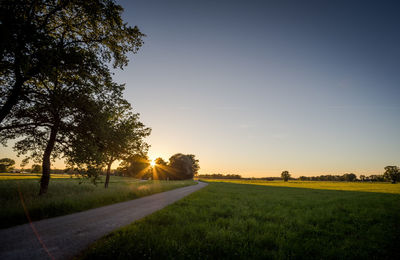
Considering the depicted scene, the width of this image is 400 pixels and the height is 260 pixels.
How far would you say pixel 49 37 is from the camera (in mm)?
7535

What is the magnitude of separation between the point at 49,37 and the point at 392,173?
6199 inches

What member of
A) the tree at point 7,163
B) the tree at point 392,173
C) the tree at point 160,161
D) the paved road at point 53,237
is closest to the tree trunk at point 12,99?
the paved road at point 53,237

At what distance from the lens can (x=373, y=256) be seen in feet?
14.3

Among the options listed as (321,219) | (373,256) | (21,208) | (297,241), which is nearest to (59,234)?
(21,208)

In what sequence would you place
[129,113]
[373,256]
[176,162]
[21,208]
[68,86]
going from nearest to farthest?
[373,256] → [21,208] → [68,86] → [129,113] → [176,162]

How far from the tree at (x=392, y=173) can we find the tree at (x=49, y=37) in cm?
14884

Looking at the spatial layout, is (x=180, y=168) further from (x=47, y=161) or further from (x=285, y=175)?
(x=285, y=175)

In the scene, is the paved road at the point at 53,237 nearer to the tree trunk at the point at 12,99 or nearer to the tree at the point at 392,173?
the tree trunk at the point at 12,99

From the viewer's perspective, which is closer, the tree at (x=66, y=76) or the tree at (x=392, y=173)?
the tree at (x=66, y=76)

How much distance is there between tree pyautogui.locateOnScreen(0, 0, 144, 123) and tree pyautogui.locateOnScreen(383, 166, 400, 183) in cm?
14884

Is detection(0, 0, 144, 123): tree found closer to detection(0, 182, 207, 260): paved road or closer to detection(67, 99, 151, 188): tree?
detection(67, 99, 151, 188): tree

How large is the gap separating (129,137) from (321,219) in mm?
13556

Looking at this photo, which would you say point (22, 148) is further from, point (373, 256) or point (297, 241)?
point (373, 256)

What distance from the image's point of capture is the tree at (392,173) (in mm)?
97062
